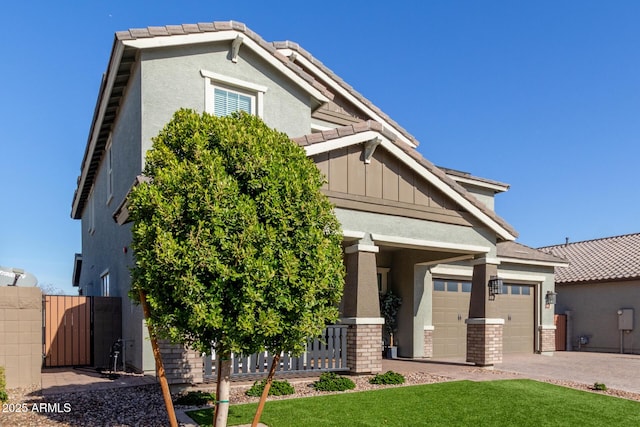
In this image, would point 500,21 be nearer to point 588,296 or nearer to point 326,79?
point 326,79

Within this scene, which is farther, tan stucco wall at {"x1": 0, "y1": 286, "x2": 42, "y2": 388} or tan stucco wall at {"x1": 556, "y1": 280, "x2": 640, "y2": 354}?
tan stucco wall at {"x1": 556, "y1": 280, "x2": 640, "y2": 354}

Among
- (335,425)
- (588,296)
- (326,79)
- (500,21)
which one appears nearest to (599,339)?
(588,296)

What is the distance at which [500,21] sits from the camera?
47.4 ft

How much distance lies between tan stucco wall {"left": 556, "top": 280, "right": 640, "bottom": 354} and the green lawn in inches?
522

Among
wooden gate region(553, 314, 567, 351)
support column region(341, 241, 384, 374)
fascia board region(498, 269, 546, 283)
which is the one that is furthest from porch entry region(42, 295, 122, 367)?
wooden gate region(553, 314, 567, 351)

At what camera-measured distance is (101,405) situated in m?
8.23

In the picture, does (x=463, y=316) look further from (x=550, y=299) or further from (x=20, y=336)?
(x=20, y=336)

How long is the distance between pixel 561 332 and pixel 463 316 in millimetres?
8180

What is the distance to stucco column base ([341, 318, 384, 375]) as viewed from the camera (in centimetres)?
1112

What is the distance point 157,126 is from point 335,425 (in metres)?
7.73

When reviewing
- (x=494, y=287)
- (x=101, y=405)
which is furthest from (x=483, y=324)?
(x=101, y=405)

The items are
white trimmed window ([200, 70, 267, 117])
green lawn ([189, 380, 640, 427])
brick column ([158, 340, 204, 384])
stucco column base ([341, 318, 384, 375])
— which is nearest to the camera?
green lawn ([189, 380, 640, 427])

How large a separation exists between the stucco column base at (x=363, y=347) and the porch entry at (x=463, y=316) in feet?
18.8

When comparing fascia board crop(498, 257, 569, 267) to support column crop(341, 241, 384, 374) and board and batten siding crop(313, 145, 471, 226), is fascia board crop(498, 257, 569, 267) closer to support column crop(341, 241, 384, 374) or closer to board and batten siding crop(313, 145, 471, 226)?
board and batten siding crop(313, 145, 471, 226)
